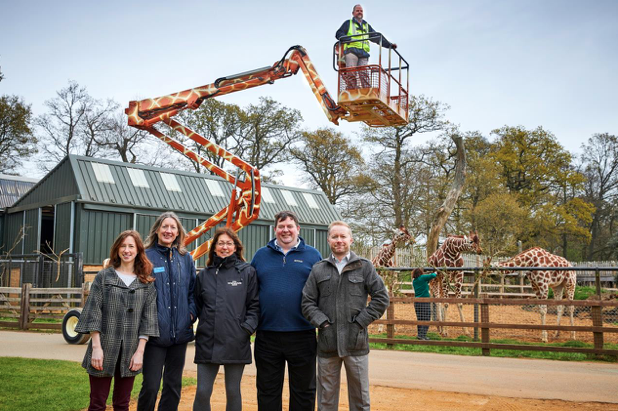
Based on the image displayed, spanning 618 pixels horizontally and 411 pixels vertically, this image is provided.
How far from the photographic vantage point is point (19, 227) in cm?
2466

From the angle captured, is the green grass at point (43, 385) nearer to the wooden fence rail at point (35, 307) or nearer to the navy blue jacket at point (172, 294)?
the navy blue jacket at point (172, 294)

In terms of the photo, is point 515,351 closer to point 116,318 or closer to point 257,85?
point 257,85

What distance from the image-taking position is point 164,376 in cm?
499

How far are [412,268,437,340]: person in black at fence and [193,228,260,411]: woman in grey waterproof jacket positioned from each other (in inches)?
305

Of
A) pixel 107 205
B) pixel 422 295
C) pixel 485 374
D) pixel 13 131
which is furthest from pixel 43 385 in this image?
pixel 13 131

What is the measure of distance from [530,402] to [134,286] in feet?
15.4

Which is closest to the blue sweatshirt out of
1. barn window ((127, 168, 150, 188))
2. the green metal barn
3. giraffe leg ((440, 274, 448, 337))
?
giraffe leg ((440, 274, 448, 337))

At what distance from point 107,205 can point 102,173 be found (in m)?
1.62

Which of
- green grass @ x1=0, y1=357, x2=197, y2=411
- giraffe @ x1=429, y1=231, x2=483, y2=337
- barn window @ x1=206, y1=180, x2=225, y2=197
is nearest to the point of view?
green grass @ x1=0, y1=357, x2=197, y2=411

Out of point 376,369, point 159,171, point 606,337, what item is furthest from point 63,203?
point 606,337

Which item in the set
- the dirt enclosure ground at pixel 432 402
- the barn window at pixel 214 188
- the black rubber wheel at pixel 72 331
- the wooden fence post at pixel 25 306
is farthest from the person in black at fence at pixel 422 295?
the barn window at pixel 214 188

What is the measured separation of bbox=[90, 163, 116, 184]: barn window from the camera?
867 inches

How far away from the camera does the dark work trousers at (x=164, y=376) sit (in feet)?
15.9

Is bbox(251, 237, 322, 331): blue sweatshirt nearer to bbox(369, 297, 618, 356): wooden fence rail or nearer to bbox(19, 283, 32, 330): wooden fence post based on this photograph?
bbox(369, 297, 618, 356): wooden fence rail
